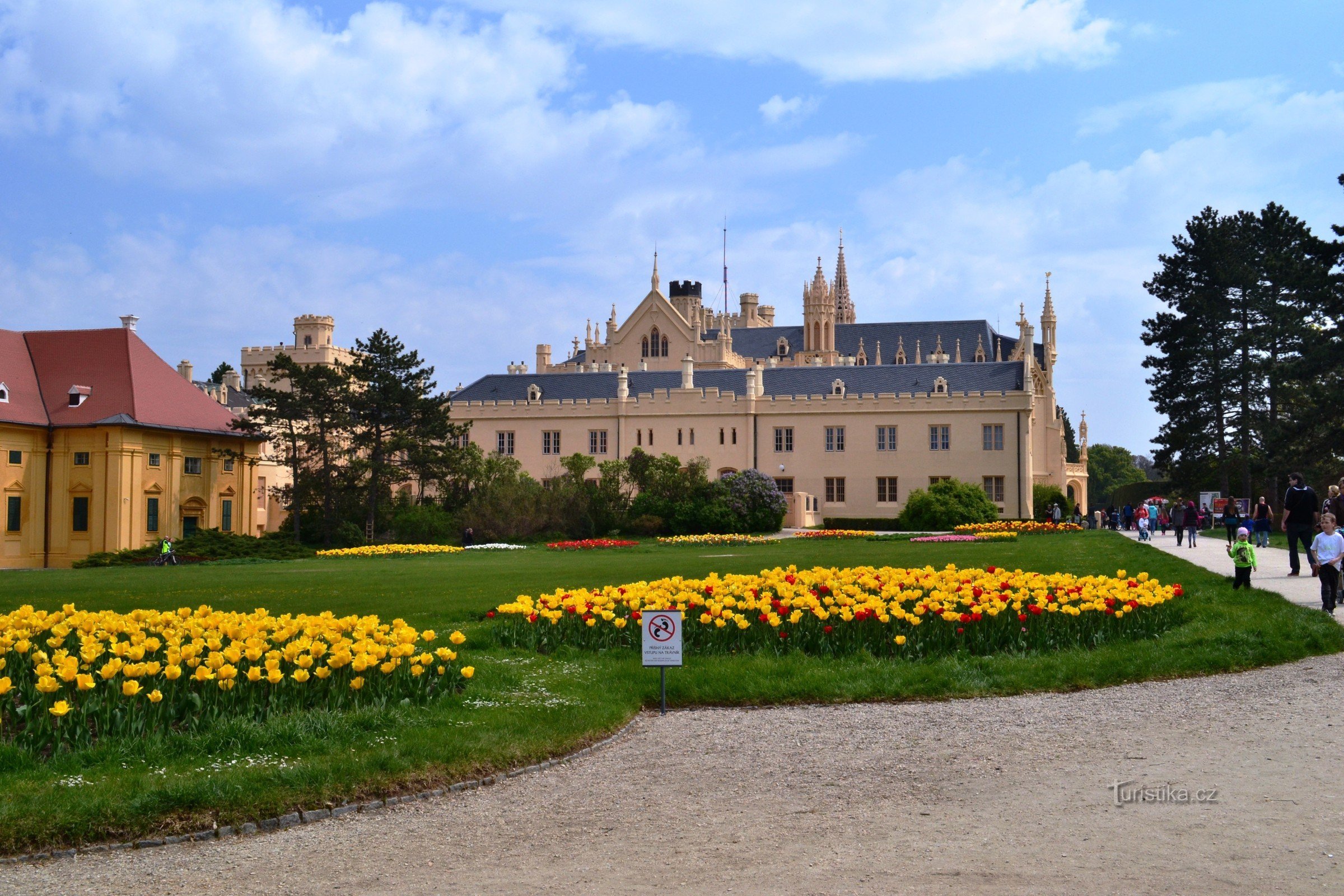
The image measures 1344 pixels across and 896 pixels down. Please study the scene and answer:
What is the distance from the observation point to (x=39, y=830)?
7480 mm

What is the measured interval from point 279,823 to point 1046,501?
61.6m

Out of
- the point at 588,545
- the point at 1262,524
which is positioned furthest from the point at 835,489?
the point at 1262,524

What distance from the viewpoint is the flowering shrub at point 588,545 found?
41156 millimetres

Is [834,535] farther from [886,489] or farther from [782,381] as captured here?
[782,381]

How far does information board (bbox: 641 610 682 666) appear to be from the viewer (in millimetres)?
11328

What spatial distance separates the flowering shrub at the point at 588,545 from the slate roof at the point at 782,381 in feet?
86.9

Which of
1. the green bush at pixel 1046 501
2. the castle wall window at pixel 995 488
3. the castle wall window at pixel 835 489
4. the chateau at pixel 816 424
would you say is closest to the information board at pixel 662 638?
the chateau at pixel 816 424

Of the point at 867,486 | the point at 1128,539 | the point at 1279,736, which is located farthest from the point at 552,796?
the point at 867,486

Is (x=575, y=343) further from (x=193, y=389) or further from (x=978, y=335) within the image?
(x=193, y=389)

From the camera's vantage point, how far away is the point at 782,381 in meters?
70.4

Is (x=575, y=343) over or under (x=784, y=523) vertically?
over

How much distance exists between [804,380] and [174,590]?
5034cm

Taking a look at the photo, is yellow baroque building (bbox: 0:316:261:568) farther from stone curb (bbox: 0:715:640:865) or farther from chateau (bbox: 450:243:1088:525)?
stone curb (bbox: 0:715:640:865)

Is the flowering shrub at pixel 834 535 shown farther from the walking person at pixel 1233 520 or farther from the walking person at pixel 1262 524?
the walking person at pixel 1262 524
